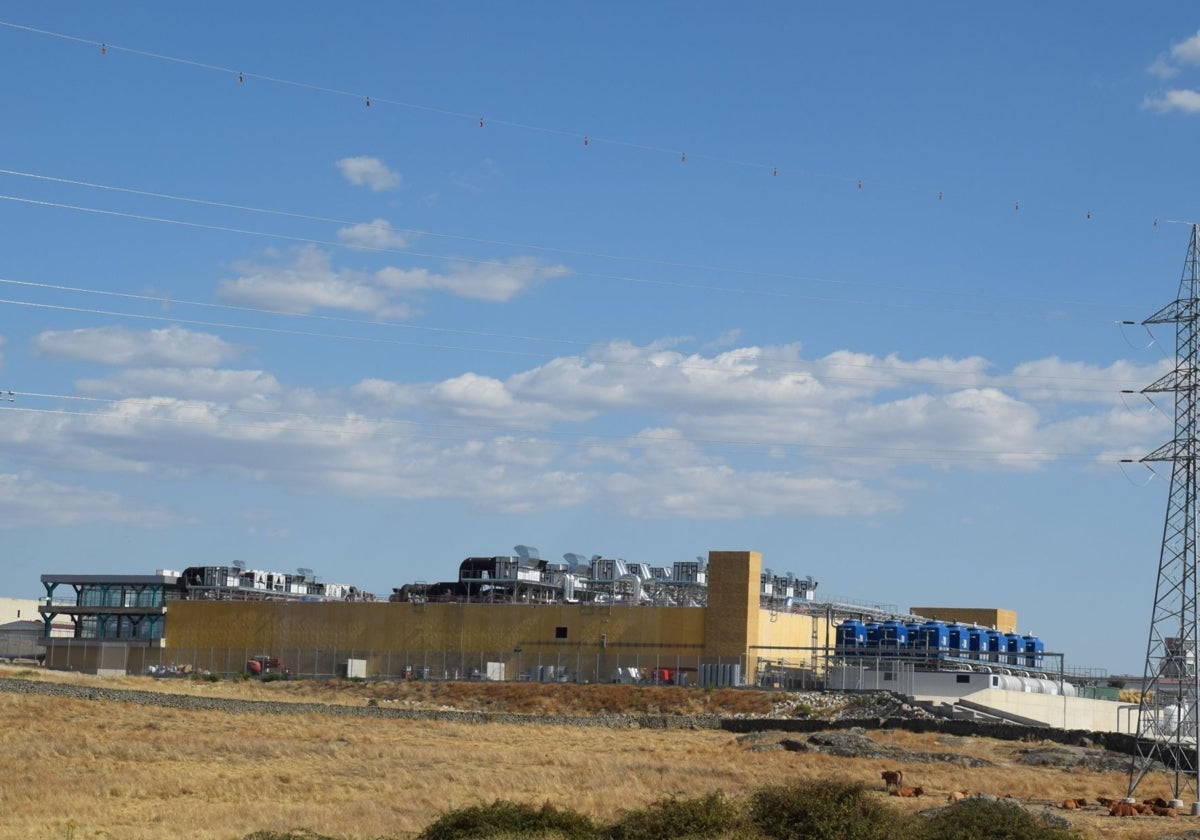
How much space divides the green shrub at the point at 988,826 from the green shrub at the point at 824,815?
0.64 m

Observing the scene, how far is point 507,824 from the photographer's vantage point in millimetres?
29016

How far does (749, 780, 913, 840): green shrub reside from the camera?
29.0 metres

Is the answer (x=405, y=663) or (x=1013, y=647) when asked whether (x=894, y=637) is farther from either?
(x=405, y=663)

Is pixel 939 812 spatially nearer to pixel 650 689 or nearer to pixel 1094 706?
pixel 650 689

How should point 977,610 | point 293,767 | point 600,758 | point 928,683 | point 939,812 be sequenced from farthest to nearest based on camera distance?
point 977,610, point 928,683, point 600,758, point 293,767, point 939,812

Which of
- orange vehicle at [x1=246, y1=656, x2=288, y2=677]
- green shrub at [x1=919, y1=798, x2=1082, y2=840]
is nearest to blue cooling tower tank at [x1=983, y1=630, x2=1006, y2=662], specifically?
orange vehicle at [x1=246, y1=656, x2=288, y2=677]

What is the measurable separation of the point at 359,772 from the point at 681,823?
18.1m

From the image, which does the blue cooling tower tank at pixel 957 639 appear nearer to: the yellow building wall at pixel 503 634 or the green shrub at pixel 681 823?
the yellow building wall at pixel 503 634

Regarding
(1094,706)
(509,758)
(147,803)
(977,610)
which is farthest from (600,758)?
(977,610)

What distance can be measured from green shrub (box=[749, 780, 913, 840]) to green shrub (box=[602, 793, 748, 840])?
68 cm

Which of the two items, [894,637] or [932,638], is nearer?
[932,638]

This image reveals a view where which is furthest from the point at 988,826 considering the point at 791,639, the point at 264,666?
the point at 264,666

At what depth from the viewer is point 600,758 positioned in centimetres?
5041

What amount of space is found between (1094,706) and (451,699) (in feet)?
134
